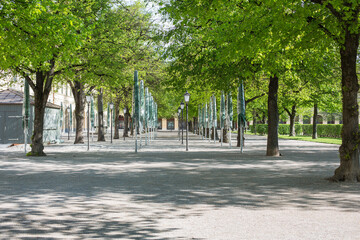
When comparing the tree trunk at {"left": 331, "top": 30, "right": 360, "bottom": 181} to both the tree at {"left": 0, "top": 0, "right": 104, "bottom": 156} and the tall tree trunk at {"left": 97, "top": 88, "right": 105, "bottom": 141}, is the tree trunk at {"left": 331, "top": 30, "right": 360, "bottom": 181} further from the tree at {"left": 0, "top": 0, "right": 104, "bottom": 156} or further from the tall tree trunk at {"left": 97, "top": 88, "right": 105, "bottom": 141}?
the tall tree trunk at {"left": 97, "top": 88, "right": 105, "bottom": 141}

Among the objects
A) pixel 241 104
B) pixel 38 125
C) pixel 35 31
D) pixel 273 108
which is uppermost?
pixel 35 31

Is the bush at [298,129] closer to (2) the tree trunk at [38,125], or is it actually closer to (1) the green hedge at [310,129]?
(1) the green hedge at [310,129]

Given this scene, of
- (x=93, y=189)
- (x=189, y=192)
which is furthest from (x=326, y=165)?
(x=93, y=189)

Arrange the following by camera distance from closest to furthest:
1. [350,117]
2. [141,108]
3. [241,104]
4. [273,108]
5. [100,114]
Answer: [350,117]
[273,108]
[241,104]
[141,108]
[100,114]

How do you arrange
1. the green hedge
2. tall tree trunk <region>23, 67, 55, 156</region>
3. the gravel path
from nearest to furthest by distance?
the gravel path < tall tree trunk <region>23, 67, 55, 156</region> < the green hedge

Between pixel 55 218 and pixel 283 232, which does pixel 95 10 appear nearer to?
pixel 55 218

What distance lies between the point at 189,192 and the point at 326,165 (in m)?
8.04

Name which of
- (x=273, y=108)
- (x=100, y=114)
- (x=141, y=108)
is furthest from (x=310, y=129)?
(x=273, y=108)

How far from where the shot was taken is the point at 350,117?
10781mm

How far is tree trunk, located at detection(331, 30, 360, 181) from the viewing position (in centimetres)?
1069

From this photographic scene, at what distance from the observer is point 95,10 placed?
71.7ft

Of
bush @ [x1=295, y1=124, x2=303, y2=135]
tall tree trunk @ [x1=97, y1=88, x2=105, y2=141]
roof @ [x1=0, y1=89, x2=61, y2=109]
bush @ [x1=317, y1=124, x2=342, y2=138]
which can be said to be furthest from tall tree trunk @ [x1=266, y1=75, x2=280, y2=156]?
bush @ [x1=295, y1=124, x2=303, y2=135]

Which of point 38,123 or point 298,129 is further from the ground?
point 38,123

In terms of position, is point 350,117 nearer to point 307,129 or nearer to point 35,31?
point 35,31
